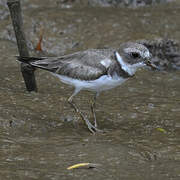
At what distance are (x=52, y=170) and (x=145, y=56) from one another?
1.87 m

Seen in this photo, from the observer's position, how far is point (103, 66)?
5.55 meters

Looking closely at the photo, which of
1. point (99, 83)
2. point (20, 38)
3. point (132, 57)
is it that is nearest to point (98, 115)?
point (99, 83)

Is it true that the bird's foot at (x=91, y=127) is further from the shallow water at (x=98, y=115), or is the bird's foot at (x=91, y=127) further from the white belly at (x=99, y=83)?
the white belly at (x=99, y=83)

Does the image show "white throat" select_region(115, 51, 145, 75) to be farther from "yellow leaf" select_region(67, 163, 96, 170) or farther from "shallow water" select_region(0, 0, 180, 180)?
"yellow leaf" select_region(67, 163, 96, 170)

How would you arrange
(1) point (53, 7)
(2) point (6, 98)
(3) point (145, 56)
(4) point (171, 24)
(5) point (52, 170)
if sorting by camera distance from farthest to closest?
(1) point (53, 7) < (4) point (171, 24) < (2) point (6, 98) < (3) point (145, 56) < (5) point (52, 170)

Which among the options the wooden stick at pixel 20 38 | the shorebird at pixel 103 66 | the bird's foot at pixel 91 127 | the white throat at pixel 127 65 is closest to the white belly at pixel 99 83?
the shorebird at pixel 103 66

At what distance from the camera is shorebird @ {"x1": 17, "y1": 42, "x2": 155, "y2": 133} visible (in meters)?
5.54

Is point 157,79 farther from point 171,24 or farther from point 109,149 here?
point 109,149

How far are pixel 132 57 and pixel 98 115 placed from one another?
1.21 m

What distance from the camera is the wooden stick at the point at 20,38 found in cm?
624

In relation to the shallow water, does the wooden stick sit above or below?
above

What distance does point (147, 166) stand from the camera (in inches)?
187

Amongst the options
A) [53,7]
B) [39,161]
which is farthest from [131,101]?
[53,7]

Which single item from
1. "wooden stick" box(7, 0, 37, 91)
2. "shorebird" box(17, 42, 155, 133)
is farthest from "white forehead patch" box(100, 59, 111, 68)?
"wooden stick" box(7, 0, 37, 91)
